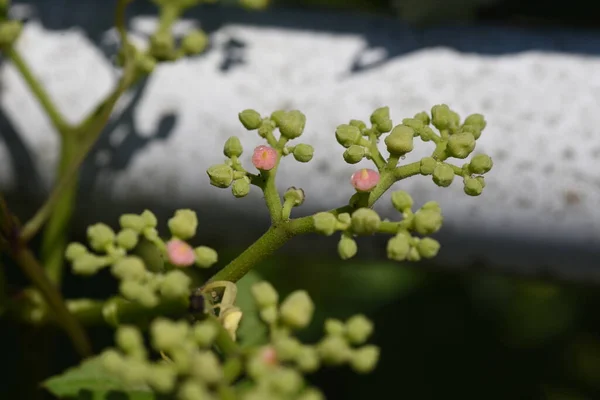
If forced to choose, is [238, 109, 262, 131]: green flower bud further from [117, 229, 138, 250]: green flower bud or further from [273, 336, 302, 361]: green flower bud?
[273, 336, 302, 361]: green flower bud

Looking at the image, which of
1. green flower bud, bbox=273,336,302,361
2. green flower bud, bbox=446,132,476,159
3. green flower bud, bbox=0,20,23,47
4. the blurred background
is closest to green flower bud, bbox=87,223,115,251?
green flower bud, bbox=273,336,302,361

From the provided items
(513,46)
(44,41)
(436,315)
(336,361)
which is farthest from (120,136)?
(436,315)

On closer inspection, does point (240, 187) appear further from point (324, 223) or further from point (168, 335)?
point (168, 335)

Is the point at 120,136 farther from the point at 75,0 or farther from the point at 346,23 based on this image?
the point at 346,23

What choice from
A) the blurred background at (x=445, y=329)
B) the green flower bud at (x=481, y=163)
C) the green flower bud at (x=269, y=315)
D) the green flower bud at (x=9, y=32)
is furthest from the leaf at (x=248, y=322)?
the blurred background at (x=445, y=329)

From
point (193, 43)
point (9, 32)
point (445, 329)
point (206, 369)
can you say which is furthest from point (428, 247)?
point (445, 329)

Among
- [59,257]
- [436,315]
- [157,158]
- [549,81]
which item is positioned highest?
[549,81]
